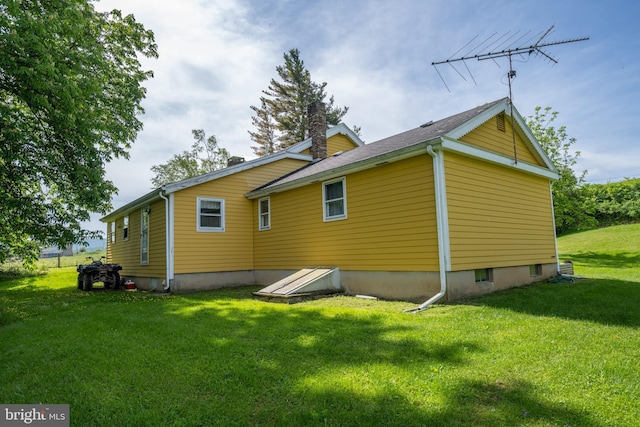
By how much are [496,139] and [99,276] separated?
14.0 meters

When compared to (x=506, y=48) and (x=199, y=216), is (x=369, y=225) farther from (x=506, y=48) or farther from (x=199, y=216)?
(x=199, y=216)

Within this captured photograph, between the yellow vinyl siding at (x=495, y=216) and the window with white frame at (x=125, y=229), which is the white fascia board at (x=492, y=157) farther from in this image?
the window with white frame at (x=125, y=229)

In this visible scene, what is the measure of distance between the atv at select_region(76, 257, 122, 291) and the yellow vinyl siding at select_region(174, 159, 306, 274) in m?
3.96

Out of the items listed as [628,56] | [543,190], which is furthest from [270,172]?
[628,56]

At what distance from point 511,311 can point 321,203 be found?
225 inches

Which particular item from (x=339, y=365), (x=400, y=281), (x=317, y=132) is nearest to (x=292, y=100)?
(x=317, y=132)

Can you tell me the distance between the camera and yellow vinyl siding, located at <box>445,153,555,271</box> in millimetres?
7957

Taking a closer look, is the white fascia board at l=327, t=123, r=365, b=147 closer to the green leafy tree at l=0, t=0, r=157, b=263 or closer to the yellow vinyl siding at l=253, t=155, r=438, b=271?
the yellow vinyl siding at l=253, t=155, r=438, b=271

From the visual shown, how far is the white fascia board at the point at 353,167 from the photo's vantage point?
7.88 metres

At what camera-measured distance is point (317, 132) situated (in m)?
15.5

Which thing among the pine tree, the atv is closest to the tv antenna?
the atv

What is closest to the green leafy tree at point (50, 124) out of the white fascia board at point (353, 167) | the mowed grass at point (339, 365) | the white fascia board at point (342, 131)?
the mowed grass at point (339, 365)

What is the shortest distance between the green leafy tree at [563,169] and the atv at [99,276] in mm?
21393

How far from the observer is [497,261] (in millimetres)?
8898
